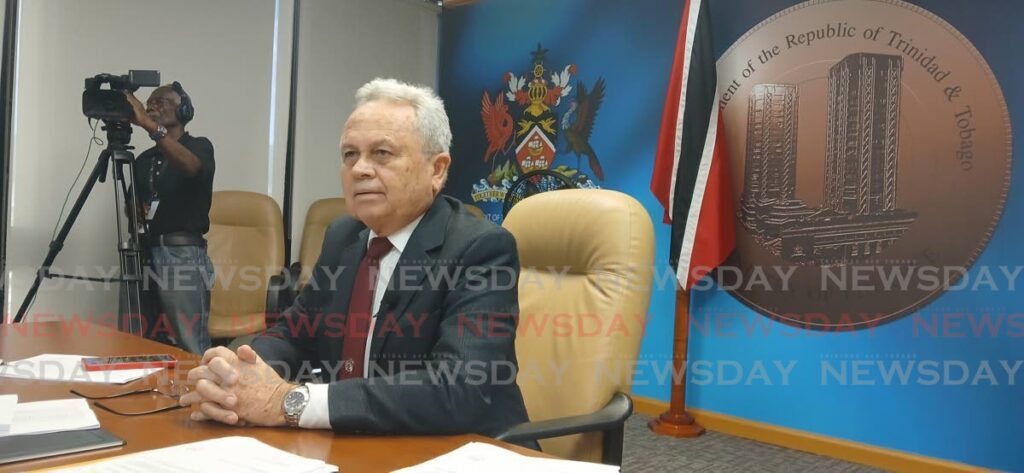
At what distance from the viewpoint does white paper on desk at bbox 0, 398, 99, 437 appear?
0.96 meters

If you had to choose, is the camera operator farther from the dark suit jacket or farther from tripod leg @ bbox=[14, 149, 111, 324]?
the dark suit jacket

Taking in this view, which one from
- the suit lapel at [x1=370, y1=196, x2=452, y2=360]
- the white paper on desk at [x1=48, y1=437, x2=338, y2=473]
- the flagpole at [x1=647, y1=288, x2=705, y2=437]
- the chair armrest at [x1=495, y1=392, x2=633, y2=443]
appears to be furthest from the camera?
the flagpole at [x1=647, y1=288, x2=705, y2=437]

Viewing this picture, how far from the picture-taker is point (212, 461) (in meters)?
0.85

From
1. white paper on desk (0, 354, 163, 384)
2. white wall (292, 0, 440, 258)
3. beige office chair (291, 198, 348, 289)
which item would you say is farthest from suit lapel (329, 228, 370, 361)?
white wall (292, 0, 440, 258)

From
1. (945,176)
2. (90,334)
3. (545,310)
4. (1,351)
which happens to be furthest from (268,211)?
(945,176)

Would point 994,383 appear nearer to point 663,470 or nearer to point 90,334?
point 663,470

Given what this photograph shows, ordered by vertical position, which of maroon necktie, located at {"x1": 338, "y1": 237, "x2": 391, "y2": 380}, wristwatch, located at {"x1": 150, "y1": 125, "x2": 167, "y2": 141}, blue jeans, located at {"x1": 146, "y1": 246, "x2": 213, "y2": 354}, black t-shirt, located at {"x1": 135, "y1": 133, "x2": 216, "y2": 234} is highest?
wristwatch, located at {"x1": 150, "y1": 125, "x2": 167, "y2": 141}

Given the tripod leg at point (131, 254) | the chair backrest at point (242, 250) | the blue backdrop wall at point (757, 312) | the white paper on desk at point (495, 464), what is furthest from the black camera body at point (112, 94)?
the white paper on desk at point (495, 464)

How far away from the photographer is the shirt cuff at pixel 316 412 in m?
1.01

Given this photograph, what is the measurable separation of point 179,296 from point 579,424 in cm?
248

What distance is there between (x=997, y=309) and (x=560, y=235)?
2013 millimetres

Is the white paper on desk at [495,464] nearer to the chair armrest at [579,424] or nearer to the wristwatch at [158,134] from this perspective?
the chair armrest at [579,424]

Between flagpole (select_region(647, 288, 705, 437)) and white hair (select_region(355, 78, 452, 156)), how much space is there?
2.03 m

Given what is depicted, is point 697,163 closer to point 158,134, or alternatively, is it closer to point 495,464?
point 158,134
